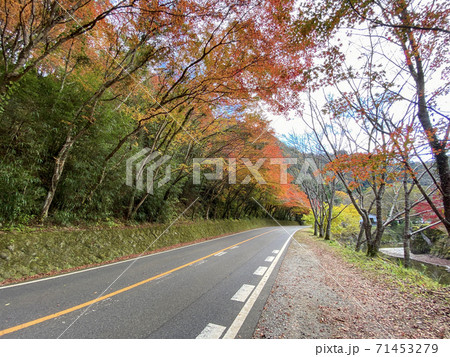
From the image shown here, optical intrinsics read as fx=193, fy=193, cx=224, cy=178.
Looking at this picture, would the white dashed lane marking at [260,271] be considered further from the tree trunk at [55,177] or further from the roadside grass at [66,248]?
the tree trunk at [55,177]

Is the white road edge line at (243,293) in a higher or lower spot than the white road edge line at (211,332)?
lower

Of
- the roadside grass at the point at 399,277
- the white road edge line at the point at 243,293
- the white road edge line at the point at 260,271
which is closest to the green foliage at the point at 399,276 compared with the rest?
the roadside grass at the point at 399,277

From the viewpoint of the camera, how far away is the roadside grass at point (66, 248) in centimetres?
473

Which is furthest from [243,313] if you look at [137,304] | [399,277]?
[399,277]

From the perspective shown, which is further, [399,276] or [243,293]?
[399,276]

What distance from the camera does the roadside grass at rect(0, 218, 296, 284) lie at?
4734mm

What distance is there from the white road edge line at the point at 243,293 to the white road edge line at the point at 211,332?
3.40 feet

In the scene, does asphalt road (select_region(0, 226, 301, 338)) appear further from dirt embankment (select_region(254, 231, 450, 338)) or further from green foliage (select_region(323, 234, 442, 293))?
green foliage (select_region(323, 234, 442, 293))

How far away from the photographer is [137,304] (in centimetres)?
329

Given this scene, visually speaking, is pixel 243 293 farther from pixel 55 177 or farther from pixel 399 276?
pixel 55 177

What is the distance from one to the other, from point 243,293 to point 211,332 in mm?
1547
